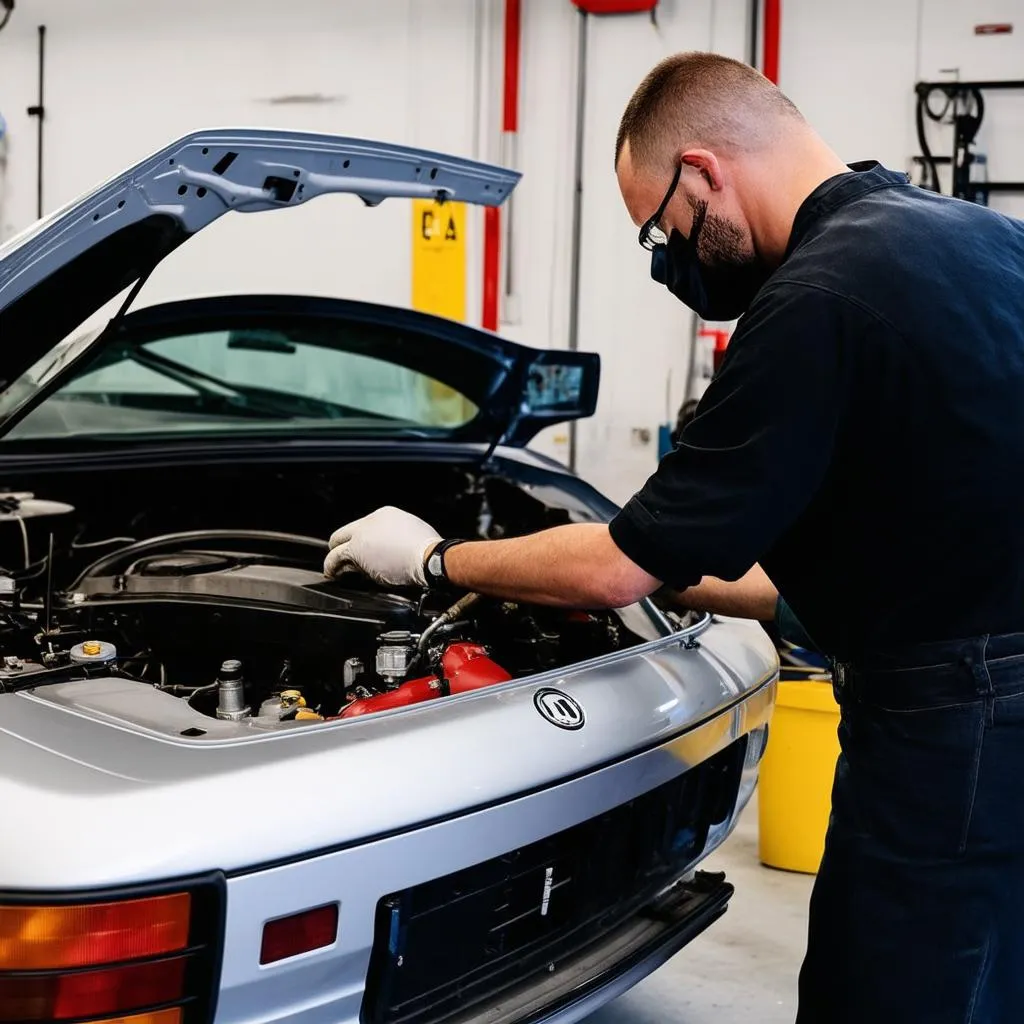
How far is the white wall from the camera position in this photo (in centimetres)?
484

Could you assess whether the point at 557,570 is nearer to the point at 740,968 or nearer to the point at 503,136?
the point at 740,968

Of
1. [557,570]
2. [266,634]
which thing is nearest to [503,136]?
[266,634]

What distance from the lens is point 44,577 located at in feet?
7.50

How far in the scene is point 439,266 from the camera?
5.34 meters

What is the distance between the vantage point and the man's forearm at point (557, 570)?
142cm

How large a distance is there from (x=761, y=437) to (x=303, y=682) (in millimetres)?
890

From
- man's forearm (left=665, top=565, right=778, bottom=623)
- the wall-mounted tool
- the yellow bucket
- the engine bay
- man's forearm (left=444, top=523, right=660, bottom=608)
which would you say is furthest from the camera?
the wall-mounted tool

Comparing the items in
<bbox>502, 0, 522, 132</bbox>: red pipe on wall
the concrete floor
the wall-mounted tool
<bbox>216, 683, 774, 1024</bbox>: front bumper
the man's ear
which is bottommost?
the concrete floor

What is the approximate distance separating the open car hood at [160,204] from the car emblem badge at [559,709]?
0.82 metres

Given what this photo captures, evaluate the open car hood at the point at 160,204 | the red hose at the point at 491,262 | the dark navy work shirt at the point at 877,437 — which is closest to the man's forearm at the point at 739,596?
the dark navy work shirt at the point at 877,437

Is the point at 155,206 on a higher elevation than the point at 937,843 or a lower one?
higher

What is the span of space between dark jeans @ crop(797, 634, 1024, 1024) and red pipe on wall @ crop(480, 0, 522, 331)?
391 centimetres

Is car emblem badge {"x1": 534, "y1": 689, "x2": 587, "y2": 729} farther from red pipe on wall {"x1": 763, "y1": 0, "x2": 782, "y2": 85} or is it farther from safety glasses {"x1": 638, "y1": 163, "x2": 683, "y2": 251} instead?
red pipe on wall {"x1": 763, "y1": 0, "x2": 782, "y2": 85}

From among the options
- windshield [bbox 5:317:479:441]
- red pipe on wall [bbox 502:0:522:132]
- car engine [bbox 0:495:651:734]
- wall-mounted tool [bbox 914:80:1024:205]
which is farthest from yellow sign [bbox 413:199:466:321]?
car engine [bbox 0:495:651:734]
